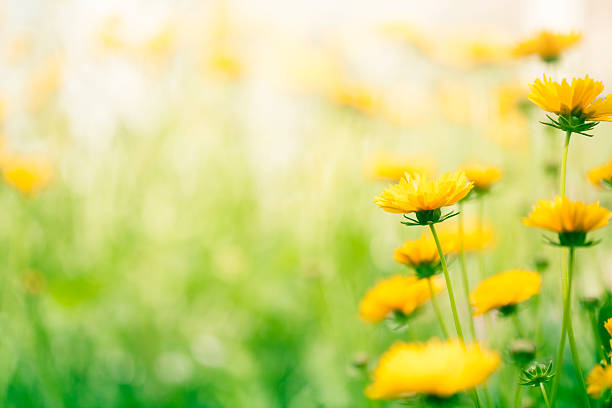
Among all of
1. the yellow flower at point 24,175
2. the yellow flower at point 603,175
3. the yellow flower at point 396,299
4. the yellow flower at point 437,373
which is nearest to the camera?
the yellow flower at point 437,373

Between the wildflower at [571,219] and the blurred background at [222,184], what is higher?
the wildflower at [571,219]

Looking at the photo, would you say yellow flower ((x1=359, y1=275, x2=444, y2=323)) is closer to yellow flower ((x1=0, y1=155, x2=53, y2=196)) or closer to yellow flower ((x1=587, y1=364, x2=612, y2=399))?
yellow flower ((x1=587, y1=364, x2=612, y2=399))

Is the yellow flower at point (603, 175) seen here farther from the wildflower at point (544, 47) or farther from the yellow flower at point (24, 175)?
the yellow flower at point (24, 175)

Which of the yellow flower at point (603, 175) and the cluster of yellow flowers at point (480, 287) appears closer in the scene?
the cluster of yellow flowers at point (480, 287)

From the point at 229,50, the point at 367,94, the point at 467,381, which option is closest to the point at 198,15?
the point at 229,50

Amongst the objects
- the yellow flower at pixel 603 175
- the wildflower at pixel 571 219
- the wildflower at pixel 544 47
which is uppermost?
the wildflower at pixel 544 47

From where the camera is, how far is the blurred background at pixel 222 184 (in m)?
0.95

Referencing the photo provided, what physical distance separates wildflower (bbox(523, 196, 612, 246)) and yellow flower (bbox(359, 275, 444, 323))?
16 cm

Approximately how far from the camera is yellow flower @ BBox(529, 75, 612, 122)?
37cm

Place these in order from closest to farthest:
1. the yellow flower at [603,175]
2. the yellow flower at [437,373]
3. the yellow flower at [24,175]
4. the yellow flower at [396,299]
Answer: the yellow flower at [437,373] → the yellow flower at [603,175] → the yellow flower at [396,299] → the yellow flower at [24,175]

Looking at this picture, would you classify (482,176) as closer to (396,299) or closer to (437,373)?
(396,299)

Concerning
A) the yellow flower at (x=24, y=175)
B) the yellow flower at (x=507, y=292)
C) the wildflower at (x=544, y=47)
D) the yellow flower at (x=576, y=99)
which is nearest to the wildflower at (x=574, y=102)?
the yellow flower at (x=576, y=99)

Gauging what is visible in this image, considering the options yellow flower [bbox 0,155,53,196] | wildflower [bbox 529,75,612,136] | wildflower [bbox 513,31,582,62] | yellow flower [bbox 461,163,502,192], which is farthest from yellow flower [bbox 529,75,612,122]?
yellow flower [bbox 0,155,53,196]

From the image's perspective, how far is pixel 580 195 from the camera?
760 mm
